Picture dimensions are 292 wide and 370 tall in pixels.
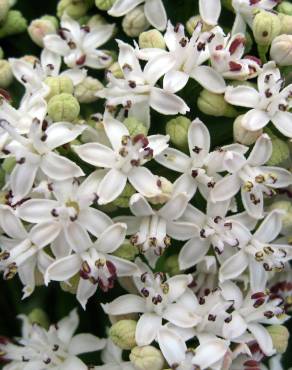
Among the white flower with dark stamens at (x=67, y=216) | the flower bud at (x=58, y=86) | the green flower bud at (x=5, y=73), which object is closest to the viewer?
the white flower with dark stamens at (x=67, y=216)

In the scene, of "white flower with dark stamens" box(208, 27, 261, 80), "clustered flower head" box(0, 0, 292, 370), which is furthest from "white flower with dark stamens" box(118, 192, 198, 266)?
"white flower with dark stamens" box(208, 27, 261, 80)

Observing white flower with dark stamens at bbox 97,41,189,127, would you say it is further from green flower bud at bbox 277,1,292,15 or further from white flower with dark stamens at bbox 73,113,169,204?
green flower bud at bbox 277,1,292,15

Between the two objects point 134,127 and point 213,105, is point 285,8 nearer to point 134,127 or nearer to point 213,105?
point 213,105

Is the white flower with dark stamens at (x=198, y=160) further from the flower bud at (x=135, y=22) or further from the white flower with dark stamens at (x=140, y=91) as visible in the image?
the flower bud at (x=135, y=22)

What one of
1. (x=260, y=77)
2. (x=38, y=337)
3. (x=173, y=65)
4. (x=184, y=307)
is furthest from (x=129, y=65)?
(x=38, y=337)

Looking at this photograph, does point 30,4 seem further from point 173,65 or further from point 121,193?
point 121,193

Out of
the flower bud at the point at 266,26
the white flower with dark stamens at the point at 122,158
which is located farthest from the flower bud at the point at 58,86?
the flower bud at the point at 266,26
